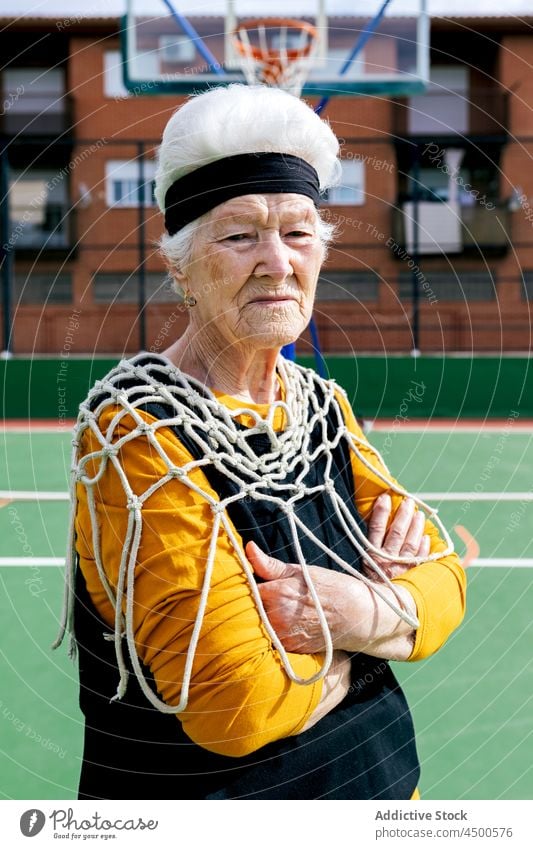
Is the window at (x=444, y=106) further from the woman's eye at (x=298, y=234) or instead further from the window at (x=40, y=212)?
the woman's eye at (x=298, y=234)

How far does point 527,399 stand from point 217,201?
7.47 meters

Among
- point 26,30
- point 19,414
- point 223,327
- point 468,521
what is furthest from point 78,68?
point 223,327

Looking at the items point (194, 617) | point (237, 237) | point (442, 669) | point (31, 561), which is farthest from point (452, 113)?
point (194, 617)

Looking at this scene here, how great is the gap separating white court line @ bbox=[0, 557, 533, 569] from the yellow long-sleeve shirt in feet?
9.49

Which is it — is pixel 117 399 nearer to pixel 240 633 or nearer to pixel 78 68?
pixel 240 633

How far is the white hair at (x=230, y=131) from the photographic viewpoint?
1250 mm

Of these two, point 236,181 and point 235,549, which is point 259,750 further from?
point 236,181

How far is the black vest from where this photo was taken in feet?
4.32

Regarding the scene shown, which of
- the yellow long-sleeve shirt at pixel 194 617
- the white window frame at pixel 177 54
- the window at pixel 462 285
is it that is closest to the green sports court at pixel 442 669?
the yellow long-sleeve shirt at pixel 194 617

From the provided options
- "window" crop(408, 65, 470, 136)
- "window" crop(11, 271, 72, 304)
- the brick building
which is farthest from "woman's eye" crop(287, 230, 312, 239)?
"window" crop(408, 65, 470, 136)

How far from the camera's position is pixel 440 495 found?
5.14 meters

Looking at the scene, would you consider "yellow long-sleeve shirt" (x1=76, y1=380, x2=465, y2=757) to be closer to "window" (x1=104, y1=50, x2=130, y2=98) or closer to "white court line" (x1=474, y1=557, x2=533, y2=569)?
"white court line" (x1=474, y1=557, x2=533, y2=569)

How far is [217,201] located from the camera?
1.27m
